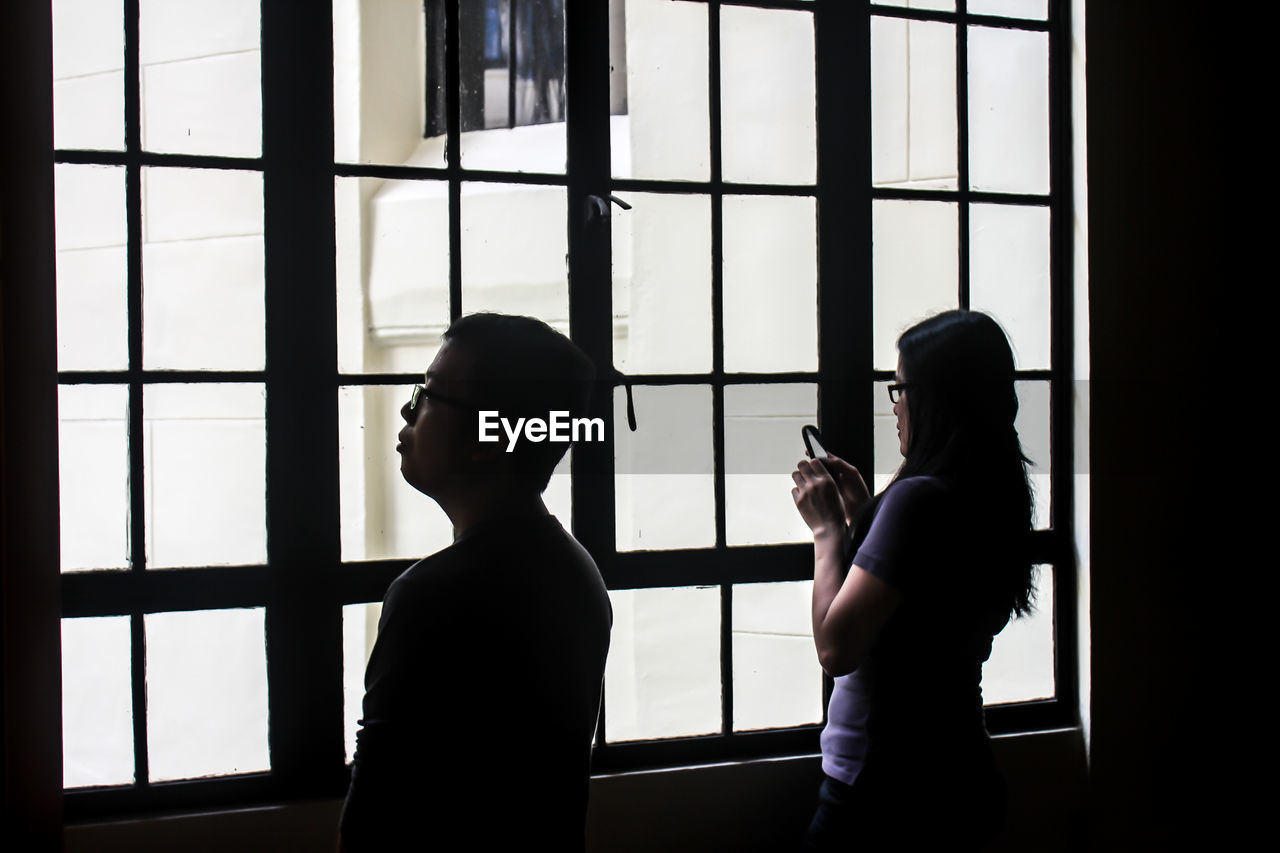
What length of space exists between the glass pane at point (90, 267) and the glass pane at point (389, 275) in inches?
31.8

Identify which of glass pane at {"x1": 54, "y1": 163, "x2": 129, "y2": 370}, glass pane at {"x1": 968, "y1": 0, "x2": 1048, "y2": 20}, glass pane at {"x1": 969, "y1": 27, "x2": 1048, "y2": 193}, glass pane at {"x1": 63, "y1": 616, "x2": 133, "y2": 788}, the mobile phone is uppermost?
glass pane at {"x1": 968, "y1": 0, "x2": 1048, "y2": 20}

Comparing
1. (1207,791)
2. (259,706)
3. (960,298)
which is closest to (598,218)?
(960,298)

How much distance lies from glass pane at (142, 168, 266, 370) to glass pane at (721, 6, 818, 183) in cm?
140

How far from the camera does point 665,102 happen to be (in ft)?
7.83

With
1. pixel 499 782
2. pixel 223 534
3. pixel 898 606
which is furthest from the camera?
pixel 223 534

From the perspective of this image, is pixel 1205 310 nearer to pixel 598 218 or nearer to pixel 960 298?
pixel 960 298

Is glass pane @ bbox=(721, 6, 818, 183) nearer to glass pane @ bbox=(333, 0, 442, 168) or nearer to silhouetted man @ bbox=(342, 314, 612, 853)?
glass pane @ bbox=(333, 0, 442, 168)

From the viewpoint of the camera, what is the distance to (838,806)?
1316 millimetres

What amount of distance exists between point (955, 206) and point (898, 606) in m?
1.32

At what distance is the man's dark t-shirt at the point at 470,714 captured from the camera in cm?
90

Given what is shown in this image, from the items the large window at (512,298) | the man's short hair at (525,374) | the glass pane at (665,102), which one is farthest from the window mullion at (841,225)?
the man's short hair at (525,374)

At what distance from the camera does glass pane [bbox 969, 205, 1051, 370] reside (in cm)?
208

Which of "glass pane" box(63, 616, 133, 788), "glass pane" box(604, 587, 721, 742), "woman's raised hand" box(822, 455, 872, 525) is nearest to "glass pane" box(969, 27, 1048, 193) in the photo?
"woman's raised hand" box(822, 455, 872, 525)

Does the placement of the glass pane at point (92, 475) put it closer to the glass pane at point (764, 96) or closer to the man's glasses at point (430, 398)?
the man's glasses at point (430, 398)
